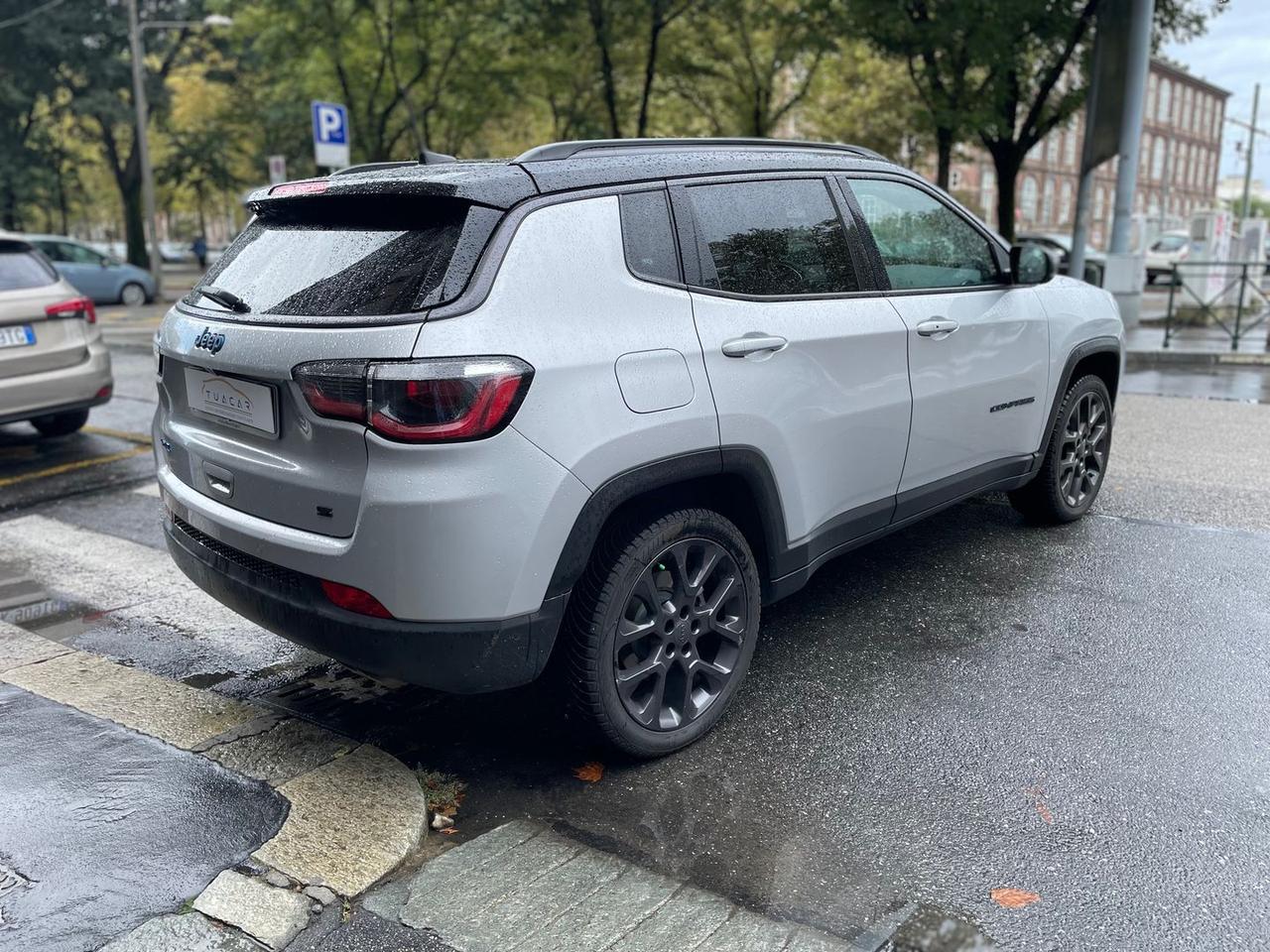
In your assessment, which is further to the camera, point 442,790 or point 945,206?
point 945,206

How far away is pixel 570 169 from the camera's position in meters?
3.05

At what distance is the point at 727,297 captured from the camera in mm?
3285

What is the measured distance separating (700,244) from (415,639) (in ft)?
4.86

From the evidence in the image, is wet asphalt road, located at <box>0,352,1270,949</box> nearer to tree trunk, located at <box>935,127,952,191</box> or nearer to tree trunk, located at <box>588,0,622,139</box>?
tree trunk, located at <box>935,127,952,191</box>

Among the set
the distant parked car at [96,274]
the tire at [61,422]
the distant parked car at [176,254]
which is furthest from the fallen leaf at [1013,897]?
the distant parked car at [176,254]

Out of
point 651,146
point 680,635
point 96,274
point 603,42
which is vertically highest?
point 603,42

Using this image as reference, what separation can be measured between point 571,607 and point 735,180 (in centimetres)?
153

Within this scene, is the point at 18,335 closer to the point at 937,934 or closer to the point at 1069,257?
the point at 937,934

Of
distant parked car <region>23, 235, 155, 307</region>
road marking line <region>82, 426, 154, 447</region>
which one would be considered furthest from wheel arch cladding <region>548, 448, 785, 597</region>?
distant parked car <region>23, 235, 155, 307</region>

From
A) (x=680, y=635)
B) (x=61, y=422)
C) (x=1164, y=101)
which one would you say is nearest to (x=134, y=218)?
(x=61, y=422)

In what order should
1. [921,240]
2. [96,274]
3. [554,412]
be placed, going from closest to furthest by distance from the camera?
[554,412]
[921,240]
[96,274]

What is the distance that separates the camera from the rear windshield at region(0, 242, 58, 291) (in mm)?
7062

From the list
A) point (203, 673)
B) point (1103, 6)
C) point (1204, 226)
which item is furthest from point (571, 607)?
point (1204, 226)

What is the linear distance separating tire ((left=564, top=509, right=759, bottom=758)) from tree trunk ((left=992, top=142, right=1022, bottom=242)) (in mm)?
16466
